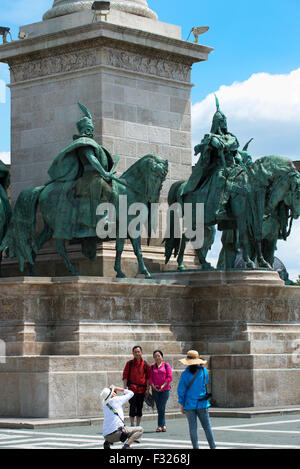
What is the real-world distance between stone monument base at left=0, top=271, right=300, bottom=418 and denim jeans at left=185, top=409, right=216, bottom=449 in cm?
673

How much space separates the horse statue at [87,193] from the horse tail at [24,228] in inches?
0.9

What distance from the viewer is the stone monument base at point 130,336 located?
2375 cm

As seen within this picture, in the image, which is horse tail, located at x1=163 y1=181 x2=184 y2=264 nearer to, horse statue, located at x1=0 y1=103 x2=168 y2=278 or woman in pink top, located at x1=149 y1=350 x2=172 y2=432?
horse statue, located at x1=0 y1=103 x2=168 y2=278

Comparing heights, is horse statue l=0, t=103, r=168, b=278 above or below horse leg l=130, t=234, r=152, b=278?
above

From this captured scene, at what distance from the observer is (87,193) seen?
87.2 ft

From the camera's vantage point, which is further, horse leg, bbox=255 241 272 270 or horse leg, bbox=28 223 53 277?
horse leg, bbox=255 241 272 270

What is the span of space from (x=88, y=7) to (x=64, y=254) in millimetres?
7039

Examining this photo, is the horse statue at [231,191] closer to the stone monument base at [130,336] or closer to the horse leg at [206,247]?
the horse leg at [206,247]

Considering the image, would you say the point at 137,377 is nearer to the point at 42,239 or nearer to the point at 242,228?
the point at 42,239

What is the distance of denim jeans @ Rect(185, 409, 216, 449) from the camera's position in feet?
55.2

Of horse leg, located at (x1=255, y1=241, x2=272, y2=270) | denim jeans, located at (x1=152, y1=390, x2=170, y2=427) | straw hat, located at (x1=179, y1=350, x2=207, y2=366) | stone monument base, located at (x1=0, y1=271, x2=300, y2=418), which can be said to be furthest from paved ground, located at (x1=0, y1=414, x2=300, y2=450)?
horse leg, located at (x1=255, y1=241, x2=272, y2=270)

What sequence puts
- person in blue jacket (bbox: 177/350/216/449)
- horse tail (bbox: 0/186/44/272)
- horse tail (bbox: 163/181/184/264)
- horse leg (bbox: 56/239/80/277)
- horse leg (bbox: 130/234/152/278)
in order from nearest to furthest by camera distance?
person in blue jacket (bbox: 177/350/216/449), horse leg (bbox: 56/239/80/277), horse leg (bbox: 130/234/152/278), horse tail (bbox: 0/186/44/272), horse tail (bbox: 163/181/184/264)

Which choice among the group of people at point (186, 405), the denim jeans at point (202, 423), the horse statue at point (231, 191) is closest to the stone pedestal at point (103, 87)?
the horse statue at point (231, 191)

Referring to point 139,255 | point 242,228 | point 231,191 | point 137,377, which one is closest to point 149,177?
point 139,255
